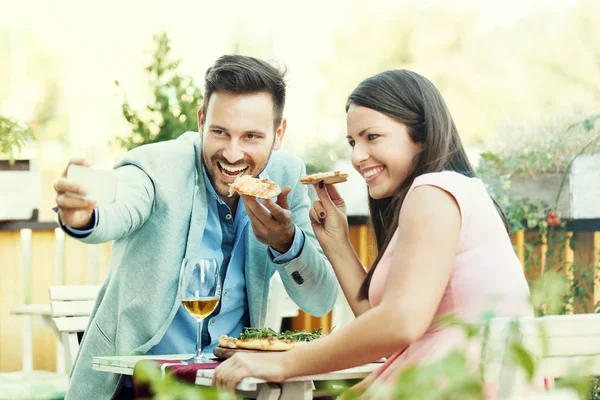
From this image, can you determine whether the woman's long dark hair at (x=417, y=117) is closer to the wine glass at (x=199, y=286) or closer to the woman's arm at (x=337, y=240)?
the woman's arm at (x=337, y=240)

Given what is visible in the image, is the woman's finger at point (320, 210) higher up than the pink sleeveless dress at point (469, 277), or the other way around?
the woman's finger at point (320, 210)

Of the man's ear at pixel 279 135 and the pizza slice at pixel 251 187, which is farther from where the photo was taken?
the man's ear at pixel 279 135

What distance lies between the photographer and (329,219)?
7.84 feet

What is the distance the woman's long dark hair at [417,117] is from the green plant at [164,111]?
3.03 metres

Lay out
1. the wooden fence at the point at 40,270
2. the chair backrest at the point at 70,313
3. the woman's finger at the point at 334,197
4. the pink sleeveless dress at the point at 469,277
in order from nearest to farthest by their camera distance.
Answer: the pink sleeveless dress at the point at 469,277, the woman's finger at the point at 334,197, the chair backrest at the point at 70,313, the wooden fence at the point at 40,270

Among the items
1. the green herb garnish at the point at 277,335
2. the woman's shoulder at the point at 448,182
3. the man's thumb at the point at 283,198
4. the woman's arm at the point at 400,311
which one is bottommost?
the green herb garnish at the point at 277,335

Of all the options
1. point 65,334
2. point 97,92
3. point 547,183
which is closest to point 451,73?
point 97,92

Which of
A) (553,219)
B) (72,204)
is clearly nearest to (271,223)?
(72,204)

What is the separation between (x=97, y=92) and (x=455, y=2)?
5817 millimetres

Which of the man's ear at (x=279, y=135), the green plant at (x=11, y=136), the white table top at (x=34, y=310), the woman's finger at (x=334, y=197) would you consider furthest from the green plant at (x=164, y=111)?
the woman's finger at (x=334, y=197)

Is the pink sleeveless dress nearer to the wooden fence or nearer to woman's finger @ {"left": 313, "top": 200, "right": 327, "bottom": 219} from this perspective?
woman's finger @ {"left": 313, "top": 200, "right": 327, "bottom": 219}

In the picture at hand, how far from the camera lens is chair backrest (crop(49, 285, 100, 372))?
2.99m

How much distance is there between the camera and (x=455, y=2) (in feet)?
43.5

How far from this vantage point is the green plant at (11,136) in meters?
4.98
